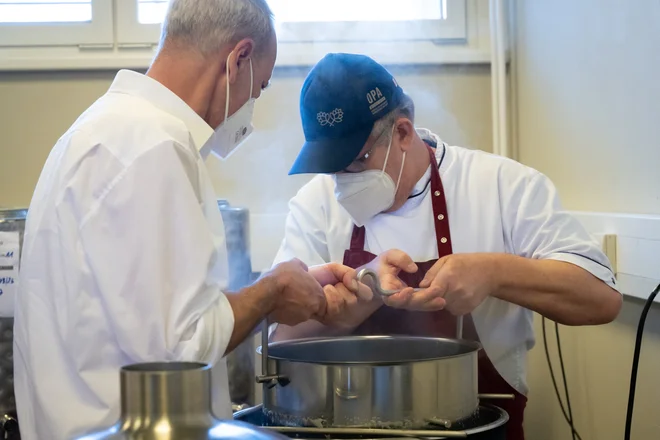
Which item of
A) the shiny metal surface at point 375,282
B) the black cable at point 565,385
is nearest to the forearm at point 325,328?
the shiny metal surface at point 375,282

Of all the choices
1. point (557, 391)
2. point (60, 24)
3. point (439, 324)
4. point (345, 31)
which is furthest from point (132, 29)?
point (557, 391)

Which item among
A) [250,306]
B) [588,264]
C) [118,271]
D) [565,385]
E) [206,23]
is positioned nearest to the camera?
[118,271]

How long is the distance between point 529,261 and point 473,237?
0.58 feet

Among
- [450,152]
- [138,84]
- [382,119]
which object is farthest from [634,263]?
[138,84]

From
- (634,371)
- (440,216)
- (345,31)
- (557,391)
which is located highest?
(345,31)

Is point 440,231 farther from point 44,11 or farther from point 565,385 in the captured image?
point 44,11

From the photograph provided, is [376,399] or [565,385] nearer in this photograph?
[376,399]

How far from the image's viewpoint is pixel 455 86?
7.36ft

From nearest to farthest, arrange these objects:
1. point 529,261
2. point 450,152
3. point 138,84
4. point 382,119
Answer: point 138,84, point 529,261, point 382,119, point 450,152

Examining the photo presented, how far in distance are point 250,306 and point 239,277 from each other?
2.52 ft

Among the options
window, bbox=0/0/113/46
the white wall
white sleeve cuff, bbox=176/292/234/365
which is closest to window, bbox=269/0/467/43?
the white wall

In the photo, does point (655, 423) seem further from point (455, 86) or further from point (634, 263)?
point (455, 86)

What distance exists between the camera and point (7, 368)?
1.48 metres

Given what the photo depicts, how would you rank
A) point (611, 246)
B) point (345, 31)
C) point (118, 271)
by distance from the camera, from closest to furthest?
point (118, 271)
point (611, 246)
point (345, 31)
